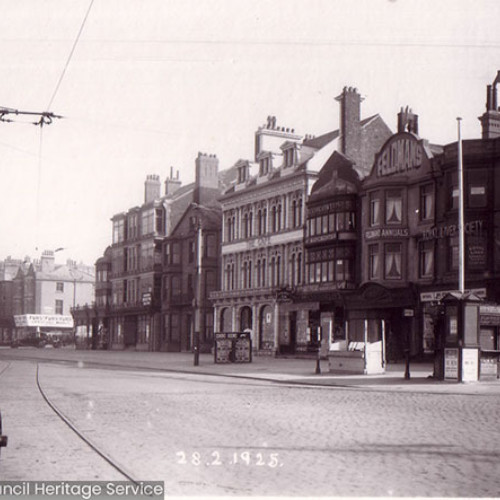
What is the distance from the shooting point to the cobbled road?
25.4 feet

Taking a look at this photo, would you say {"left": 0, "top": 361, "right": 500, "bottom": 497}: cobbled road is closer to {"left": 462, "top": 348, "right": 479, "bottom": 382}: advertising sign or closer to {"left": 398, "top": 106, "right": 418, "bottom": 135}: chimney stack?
{"left": 462, "top": 348, "right": 479, "bottom": 382}: advertising sign

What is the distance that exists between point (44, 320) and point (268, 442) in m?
86.7

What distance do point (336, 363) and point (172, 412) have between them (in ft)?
50.2

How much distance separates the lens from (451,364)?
23266 millimetres

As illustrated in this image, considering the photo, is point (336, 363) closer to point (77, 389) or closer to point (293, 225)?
point (77, 389)

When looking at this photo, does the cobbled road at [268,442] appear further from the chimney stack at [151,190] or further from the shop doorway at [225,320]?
the chimney stack at [151,190]

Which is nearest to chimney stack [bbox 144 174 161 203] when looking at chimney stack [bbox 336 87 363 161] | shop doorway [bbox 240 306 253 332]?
shop doorway [bbox 240 306 253 332]

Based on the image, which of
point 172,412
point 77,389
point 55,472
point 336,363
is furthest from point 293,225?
point 55,472

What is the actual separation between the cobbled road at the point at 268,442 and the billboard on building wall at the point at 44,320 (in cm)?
7471

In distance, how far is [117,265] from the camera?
79.9m

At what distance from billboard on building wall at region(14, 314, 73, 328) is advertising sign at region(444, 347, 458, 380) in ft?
240

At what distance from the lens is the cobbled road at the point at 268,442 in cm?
774

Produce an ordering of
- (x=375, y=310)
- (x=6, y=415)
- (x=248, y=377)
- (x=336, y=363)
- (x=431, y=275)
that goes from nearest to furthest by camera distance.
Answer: (x=6, y=415)
(x=248, y=377)
(x=336, y=363)
(x=431, y=275)
(x=375, y=310)

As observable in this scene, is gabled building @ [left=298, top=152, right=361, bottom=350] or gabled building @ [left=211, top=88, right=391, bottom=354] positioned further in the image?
gabled building @ [left=211, top=88, right=391, bottom=354]
